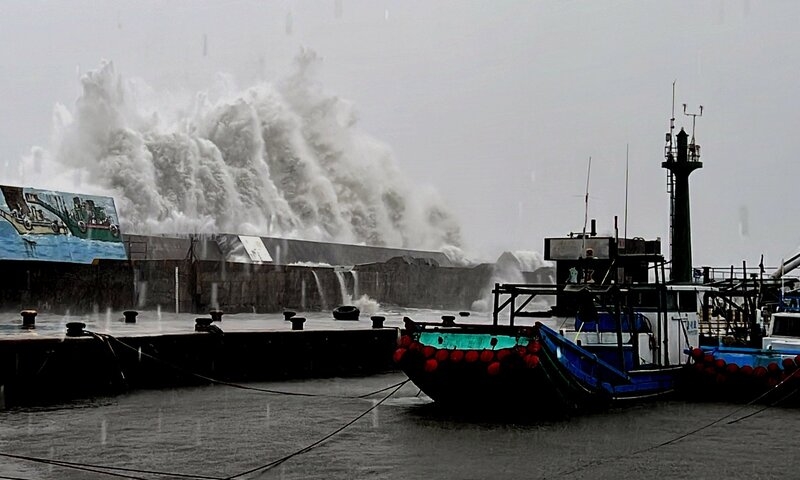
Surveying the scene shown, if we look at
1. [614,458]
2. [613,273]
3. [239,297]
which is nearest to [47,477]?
[614,458]

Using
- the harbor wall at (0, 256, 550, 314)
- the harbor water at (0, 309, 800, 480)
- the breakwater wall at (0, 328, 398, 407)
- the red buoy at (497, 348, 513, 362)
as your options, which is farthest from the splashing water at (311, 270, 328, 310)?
the red buoy at (497, 348, 513, 362)

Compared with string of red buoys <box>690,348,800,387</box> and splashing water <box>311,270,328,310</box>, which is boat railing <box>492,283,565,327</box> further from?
splashing water <box>311,270,328,310</box>

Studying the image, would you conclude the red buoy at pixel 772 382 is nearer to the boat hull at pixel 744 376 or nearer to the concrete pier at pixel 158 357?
the boat hull at pixel 744 376

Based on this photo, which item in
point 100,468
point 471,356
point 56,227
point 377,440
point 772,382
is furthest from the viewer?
point 56,227

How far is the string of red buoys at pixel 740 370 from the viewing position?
66.3 feet

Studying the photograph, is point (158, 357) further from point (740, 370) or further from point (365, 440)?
point (740, 370)

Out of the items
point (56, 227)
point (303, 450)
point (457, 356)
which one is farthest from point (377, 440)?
point (56, 227)

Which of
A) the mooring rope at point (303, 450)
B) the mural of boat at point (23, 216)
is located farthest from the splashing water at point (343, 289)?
the mooring rope at point (303, 450)

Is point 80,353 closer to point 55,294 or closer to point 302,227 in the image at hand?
point 55,294

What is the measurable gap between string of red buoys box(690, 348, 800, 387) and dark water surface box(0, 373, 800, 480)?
74cm

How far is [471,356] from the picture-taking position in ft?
58.4

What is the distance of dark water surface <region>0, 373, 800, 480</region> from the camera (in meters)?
13.2

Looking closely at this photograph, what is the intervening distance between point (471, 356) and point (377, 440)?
305 cm

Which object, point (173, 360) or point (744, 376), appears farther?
point (173, 360)
